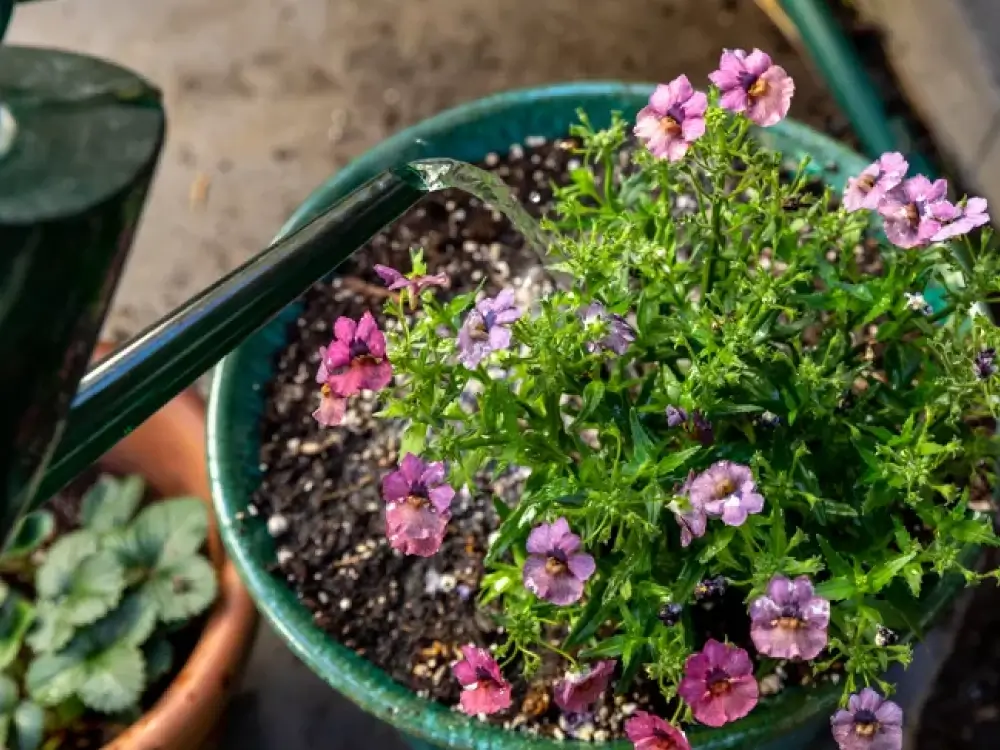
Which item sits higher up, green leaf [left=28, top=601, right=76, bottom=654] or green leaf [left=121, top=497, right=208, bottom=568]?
green leaf [left=121, top=497, right=208, bottom=568]

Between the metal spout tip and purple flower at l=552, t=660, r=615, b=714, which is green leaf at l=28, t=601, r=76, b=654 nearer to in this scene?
purple flower at l=552, t=660, r=615, b=714

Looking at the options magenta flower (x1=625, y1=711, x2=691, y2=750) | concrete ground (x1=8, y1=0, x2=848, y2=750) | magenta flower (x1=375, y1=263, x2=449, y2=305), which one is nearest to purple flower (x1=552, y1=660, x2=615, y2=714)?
magenta flower (x1=625, y1=711, x2=691, y2=750)

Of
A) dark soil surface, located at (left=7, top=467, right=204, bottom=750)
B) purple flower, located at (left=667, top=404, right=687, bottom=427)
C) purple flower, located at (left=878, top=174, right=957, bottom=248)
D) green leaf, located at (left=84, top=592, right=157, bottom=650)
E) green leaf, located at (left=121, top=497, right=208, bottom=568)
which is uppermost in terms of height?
purple flower, located at (left=878, top=174, right=957, bottom=248)

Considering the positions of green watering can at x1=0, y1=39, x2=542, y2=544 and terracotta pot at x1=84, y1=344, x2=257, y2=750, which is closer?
green watering can at x1=0, y1=39, x2=542, y2=544

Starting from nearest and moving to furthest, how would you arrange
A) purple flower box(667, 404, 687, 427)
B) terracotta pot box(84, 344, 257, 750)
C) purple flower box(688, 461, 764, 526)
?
purple flower box(688, 461, 764, 526)
purple flower box(667, 404, 687, 427)
terracotta pot box(84, 344, 257, 750)

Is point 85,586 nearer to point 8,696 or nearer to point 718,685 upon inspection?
point 8,696

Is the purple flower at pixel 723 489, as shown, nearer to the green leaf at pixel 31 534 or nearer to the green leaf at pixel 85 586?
the green leaf at pixel 85 586

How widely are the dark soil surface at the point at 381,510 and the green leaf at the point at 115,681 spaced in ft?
0.77

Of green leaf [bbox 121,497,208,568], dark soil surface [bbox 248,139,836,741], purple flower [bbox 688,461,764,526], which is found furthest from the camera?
green leaf [bbox 121,497,208,568]

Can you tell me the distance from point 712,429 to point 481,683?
9.9 inches

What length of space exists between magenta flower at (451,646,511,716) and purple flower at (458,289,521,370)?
21cm

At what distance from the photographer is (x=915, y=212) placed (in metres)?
0.73

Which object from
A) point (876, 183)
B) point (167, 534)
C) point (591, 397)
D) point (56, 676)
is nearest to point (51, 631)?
point (56, 676)

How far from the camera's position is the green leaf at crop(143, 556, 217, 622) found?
3.63 ft
